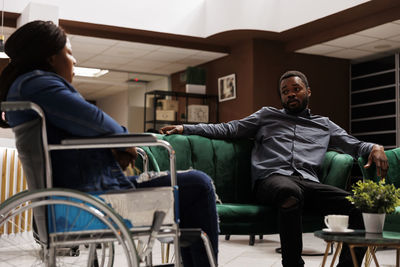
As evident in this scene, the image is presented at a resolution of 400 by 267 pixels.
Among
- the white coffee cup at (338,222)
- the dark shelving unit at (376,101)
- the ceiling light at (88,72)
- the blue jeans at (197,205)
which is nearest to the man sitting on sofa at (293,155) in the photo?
the white coffee cup at (338,222)

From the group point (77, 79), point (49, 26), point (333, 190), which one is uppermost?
point (77, 79)

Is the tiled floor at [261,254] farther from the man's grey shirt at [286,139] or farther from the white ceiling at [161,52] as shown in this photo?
the white ceiling at [161,52]

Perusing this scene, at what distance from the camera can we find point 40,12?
630 centimetres

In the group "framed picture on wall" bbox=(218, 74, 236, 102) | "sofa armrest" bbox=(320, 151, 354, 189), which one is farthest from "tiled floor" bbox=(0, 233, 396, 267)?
"framed picture on wall" bbox=(218, 74, 236, 102)

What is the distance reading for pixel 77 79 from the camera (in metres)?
11.2

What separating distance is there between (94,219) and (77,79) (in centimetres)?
1001

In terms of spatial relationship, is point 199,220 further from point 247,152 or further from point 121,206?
point 247,152

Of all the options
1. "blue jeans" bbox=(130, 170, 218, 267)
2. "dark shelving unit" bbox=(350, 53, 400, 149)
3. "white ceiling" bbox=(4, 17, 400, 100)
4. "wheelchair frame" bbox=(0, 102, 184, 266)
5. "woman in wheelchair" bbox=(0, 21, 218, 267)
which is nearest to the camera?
"wheelchair frame" bbox=(0, 102, 184, 266)

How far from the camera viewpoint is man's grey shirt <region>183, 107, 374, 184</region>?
3.10 metres

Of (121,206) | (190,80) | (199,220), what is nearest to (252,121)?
(199,220)

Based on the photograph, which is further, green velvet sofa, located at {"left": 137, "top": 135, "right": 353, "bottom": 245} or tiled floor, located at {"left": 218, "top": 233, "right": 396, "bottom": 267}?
tiled floor, located at {"left": 218, "top": 233, "right": 396, "bottom": 267}

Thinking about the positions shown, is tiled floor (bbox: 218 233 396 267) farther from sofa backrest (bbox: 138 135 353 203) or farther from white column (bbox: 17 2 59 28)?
white column (bbox: 17 2 59 28)

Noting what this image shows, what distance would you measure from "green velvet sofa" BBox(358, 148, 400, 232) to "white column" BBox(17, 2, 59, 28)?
172 inches

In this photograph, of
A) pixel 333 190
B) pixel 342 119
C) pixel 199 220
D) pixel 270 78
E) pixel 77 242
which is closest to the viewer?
pixel 77 242
